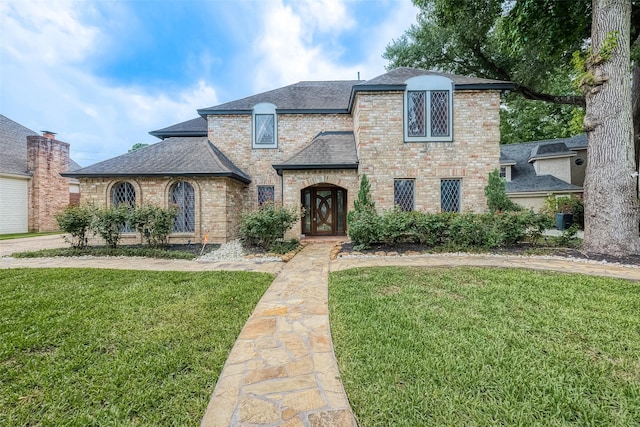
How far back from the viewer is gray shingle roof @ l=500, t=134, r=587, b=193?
56.6 ft

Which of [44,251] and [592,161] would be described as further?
[44,251]

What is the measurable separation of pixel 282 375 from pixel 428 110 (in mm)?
10350

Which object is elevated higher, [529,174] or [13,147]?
[13,147]

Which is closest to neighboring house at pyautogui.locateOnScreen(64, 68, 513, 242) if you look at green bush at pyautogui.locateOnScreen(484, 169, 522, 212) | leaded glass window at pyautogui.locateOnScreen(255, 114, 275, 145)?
green bush at pyautogui.locateOnScreen(484, 169, 522, 212)

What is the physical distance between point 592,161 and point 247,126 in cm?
1211

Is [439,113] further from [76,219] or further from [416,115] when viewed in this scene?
[76,219]

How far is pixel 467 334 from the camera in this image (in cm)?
285

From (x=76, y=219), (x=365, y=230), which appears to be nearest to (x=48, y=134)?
(x=76, y=219)

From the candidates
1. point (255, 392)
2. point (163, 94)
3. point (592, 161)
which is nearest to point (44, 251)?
point (255, 392)

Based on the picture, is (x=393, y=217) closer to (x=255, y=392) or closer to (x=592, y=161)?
(x=592, y=161)

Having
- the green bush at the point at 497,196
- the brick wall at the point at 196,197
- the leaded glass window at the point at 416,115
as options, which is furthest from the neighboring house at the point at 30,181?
the green bush at the point at 497,196

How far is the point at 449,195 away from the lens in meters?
9.95

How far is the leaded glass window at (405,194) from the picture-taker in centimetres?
998

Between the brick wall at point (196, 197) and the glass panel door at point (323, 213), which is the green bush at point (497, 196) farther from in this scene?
the brick wall at point (196, 197)
